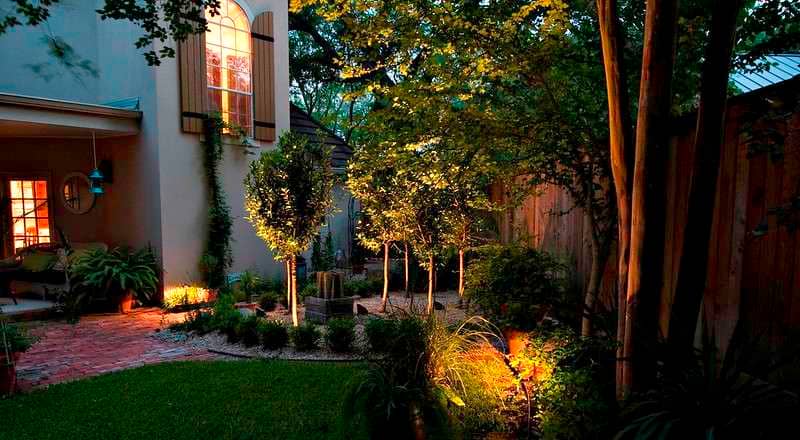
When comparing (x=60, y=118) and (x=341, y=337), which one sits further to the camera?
(x=60, y=118)

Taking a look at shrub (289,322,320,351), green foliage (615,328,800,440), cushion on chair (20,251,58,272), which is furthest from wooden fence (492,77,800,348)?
cushion on chair (20,251,58,272)

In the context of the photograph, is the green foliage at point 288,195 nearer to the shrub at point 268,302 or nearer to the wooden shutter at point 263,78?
the shrub at point 268,302

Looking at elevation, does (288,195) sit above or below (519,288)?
above

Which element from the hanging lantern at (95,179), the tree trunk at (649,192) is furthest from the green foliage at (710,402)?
the hanging lantern at (95,179)

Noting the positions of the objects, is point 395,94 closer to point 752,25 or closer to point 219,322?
point 752,25

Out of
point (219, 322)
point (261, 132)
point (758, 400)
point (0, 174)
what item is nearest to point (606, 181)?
point (758, 400)

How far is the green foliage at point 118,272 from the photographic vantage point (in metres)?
7.43

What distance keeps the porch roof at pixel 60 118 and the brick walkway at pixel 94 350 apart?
9.45 feet

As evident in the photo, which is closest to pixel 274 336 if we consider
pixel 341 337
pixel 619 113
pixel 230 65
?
pixel 341 337

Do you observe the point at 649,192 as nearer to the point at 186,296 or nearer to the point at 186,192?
the point at 186,296

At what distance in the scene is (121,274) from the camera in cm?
743

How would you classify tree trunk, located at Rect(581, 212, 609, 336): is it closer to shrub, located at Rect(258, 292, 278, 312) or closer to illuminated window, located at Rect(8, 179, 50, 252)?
shrub, located at Rect(258, 292, 278, 312)

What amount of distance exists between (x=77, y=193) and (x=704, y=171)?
387 inches

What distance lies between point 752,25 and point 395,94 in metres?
2.02
